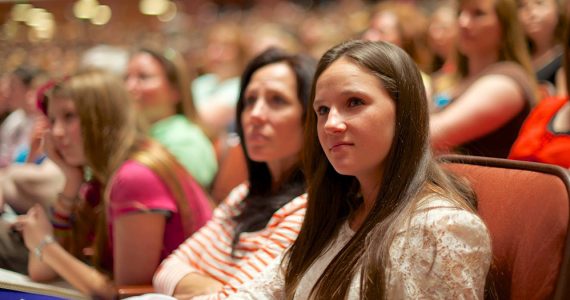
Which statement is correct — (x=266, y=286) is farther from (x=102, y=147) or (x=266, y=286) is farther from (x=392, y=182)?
(x=102, y=147)

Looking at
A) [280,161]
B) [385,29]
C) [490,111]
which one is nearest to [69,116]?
[280,161]

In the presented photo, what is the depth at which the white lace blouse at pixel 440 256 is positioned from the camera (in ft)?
3.71

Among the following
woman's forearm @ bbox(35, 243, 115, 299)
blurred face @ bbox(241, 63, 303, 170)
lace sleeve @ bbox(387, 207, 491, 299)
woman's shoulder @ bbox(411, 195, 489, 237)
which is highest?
blurred face @ bbox(241, 63, 303, 170)

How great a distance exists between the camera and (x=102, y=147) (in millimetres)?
2127

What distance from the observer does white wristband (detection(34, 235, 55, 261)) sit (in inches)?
75.6

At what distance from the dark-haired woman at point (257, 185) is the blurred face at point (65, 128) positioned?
1.46 feet

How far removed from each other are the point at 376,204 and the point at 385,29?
2.27m

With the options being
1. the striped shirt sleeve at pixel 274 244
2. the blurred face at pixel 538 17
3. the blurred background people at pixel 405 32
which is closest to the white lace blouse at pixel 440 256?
the striped shirt sleeve at pixel 274 244

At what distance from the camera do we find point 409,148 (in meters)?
1.27

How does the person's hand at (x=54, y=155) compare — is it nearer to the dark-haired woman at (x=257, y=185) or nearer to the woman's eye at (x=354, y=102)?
the dark-haired woman at (x=257, y=185)

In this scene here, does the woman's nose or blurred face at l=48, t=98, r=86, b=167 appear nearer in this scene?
the woman's nose

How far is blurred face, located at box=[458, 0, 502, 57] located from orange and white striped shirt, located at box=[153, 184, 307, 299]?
93cm

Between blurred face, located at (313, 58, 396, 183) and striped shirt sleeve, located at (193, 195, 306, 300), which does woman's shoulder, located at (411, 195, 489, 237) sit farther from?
striped shirt sleeve, located at (193, 195, 306, 300)

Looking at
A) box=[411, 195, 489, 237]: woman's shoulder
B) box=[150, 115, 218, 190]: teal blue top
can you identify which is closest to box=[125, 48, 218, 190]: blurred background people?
box=[150, 115, 218, 190]: teal blue top
